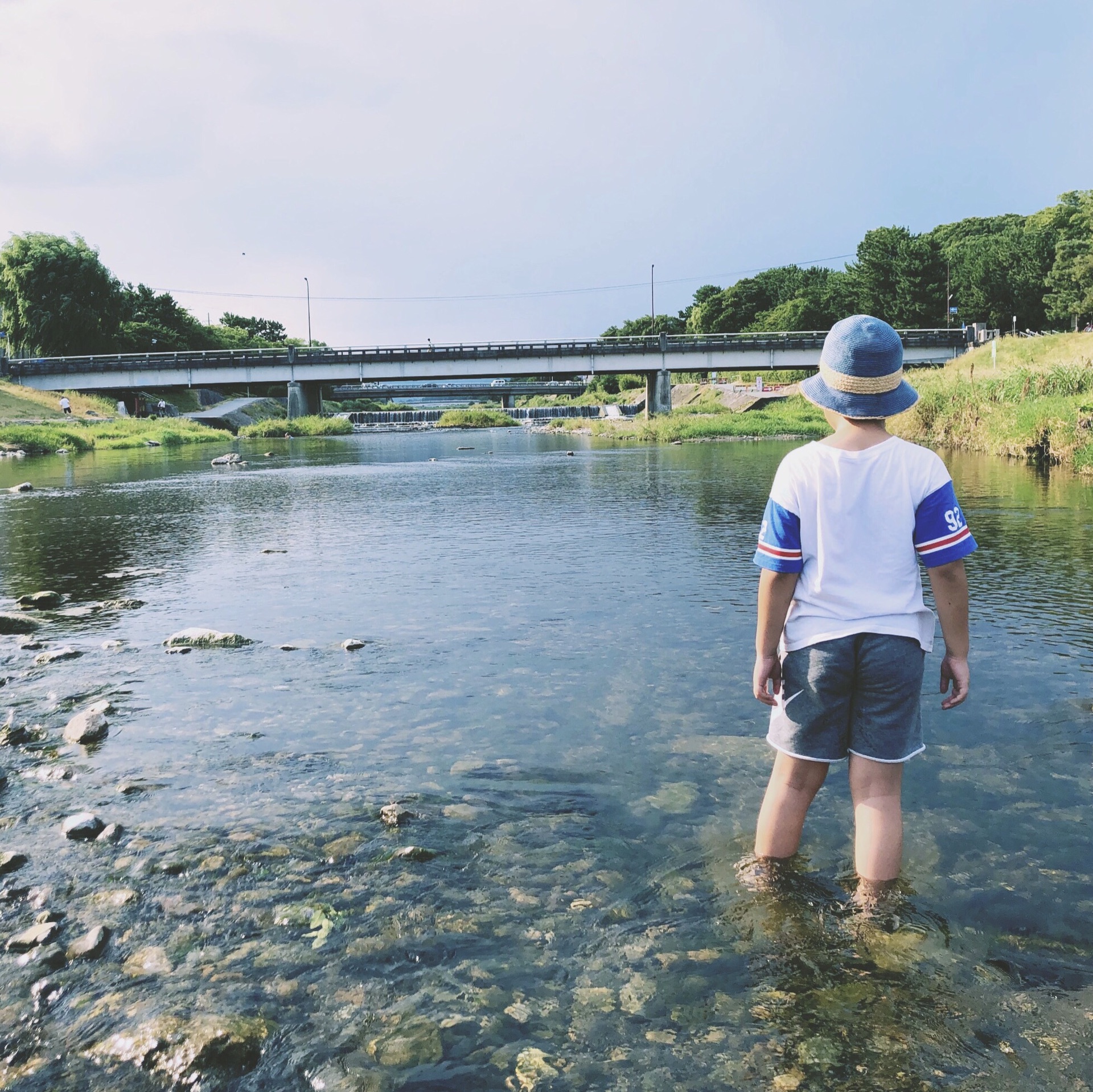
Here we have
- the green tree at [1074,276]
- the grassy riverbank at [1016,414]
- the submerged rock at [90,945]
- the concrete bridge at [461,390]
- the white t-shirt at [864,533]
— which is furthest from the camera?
the concrete bridge at [461,390]

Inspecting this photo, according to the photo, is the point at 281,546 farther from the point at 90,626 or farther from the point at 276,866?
the point at 276,866

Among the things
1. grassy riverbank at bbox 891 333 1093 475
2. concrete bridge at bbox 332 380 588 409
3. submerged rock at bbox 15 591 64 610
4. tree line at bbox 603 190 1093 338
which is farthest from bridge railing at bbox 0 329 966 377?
submerged rock at bbox 15 591 64 610

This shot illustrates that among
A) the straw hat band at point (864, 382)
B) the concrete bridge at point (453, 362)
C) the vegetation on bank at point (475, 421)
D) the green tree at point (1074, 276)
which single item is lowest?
the vegetation on bank at point (475, 421)

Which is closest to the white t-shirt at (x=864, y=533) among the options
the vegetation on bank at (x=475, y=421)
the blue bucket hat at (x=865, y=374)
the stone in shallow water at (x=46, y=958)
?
the blue bucket hat at (x=865, y=374)

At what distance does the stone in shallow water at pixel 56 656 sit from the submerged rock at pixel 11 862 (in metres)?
4.42

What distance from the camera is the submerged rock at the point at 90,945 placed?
3979 millimetres

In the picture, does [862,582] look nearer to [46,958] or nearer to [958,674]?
[958,674]

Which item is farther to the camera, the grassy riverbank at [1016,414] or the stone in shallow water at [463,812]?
the grassy riverbank at [1016,414]

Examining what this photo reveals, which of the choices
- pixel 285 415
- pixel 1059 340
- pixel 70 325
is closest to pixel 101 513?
pixel 1059 340

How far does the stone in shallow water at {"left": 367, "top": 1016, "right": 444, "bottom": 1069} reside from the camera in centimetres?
338

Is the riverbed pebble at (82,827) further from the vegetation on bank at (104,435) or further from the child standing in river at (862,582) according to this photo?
the vegetation on bank at (104,435)

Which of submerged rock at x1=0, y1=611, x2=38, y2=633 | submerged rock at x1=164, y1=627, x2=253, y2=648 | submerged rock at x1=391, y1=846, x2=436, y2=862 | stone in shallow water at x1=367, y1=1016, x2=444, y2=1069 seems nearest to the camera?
stone in shallow water at x1=367, y1=1016, x2=444, y2=1069

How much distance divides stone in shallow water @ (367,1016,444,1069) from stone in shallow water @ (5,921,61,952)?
5.71 feet

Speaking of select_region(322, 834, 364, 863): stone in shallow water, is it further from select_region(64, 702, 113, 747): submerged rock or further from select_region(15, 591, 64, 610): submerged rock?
select_region(15, 591, 64, 610): submerged rock
